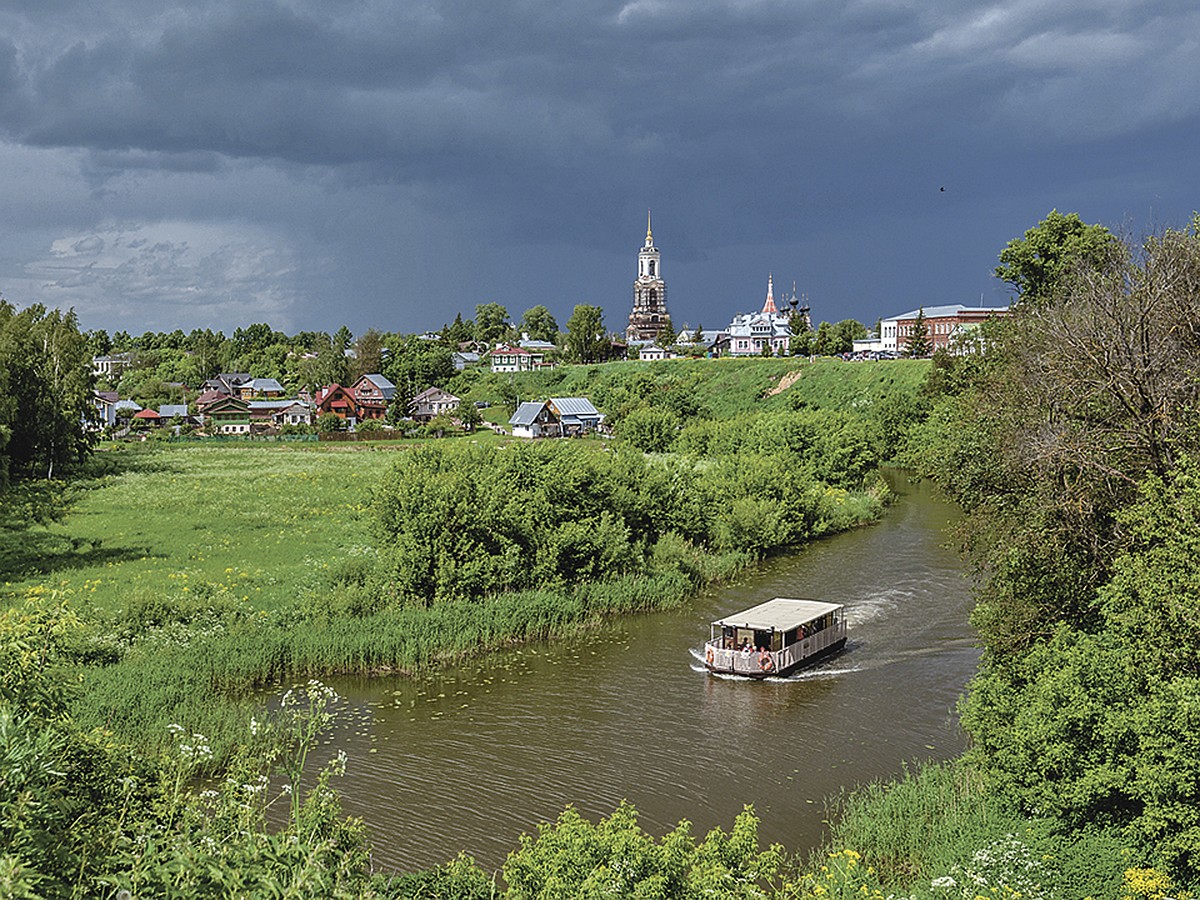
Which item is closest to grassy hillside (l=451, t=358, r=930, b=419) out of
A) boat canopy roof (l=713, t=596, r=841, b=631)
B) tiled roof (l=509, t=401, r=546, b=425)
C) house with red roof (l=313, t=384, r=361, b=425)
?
tiled roof (l=509, t=401, r=546, b=425)

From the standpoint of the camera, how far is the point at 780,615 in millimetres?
33781

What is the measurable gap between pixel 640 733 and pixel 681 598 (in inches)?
546

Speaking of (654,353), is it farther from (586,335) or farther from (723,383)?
(723,383)

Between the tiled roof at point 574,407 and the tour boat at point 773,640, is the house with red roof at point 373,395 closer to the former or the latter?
the tiled roof at point 574,407

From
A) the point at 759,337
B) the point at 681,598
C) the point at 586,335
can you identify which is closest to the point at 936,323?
the point at 759,337

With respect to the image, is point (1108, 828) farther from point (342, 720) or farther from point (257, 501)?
point (257, 501)

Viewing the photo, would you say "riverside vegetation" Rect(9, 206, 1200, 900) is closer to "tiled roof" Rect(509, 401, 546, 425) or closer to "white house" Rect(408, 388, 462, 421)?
"tiled roof" Rect(509, 401, 546, 425)

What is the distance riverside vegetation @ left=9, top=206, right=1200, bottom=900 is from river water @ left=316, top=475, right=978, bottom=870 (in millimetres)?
1597

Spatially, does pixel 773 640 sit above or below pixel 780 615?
below

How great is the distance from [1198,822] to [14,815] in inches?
648

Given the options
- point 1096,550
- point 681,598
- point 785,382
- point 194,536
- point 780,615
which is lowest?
point 681,598

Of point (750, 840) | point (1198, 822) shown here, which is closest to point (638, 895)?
point (750, 840)

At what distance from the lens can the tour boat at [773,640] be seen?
3191cm

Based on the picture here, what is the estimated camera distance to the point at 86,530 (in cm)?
5088
